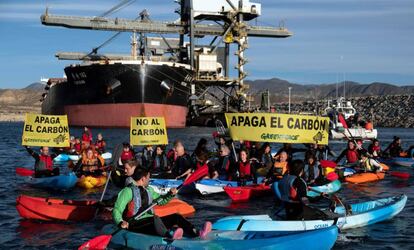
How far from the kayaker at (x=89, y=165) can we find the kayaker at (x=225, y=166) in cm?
535

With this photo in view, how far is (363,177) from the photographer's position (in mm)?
23656

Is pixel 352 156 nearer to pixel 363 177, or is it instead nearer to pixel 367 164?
pixel 367 164

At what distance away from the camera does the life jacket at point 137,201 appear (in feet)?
36.0

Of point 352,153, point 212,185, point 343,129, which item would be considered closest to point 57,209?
point 212,185

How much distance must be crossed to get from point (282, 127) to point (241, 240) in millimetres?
8072

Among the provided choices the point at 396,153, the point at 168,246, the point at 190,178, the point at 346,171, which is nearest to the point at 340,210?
the point at 190,178

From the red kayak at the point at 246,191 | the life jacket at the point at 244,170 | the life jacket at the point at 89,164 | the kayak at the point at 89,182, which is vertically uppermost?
the life jacket at the point at 244,170

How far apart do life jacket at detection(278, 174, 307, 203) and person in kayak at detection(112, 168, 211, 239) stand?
2362 mm

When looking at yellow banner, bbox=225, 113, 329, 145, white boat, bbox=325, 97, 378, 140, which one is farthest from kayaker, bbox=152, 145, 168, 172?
white boat, bbox=325, 97, 378, 140

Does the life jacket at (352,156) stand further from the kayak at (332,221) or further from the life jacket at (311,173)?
the kayak at (332,221)

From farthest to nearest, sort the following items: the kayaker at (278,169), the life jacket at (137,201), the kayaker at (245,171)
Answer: the kayaker at (245,171) < the kayaker at (278,169) < the life jacket at (137,201)

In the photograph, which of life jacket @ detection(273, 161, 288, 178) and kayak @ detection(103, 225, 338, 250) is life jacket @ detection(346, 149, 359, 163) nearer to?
life jacket @ detection(273, 161, 288, 178)

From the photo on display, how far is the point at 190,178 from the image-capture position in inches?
545

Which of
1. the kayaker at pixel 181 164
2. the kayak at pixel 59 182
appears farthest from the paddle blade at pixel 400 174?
the kayak at pixel 59 182
